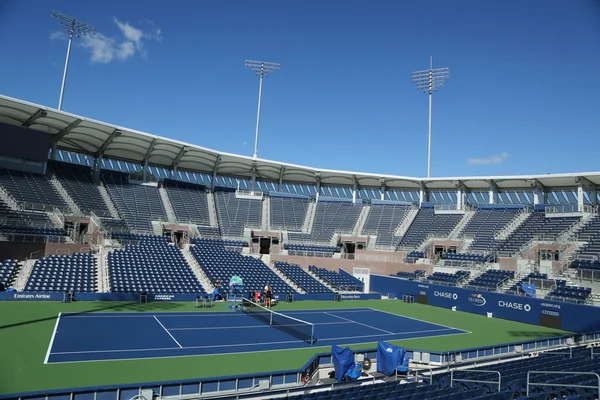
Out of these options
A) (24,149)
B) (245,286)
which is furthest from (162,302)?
(24,149)

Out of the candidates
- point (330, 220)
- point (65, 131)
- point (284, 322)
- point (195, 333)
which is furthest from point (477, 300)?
point (65, 131)

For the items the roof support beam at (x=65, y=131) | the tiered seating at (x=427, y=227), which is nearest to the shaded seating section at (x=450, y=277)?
the tiered seating at (x=427, y=227)

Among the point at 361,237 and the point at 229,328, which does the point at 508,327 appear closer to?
the point at 229,328

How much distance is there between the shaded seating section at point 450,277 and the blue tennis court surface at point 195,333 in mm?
9955

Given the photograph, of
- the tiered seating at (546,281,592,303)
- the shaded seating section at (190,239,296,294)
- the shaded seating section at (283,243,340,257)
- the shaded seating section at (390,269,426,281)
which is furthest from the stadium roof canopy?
the tiered seating at (546,281,592,303)

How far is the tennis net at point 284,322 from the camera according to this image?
20.8m

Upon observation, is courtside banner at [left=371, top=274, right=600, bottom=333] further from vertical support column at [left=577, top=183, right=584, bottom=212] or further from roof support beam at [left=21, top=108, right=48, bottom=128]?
roof support beam at [left=21, top=108, right=48, bottom=128]

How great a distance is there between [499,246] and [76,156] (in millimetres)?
48187

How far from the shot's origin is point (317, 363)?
47.8 ft

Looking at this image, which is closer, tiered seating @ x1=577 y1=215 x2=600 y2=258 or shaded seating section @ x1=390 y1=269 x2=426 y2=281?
tiered seating @ x1=577 y1=215 x2=600 y2=258

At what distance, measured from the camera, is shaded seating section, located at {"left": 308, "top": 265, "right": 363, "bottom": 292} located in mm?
38688

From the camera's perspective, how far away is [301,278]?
3856cm

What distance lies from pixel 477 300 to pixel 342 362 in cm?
2252

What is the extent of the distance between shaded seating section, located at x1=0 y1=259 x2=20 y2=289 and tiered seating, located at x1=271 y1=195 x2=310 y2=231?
90.0 feet
